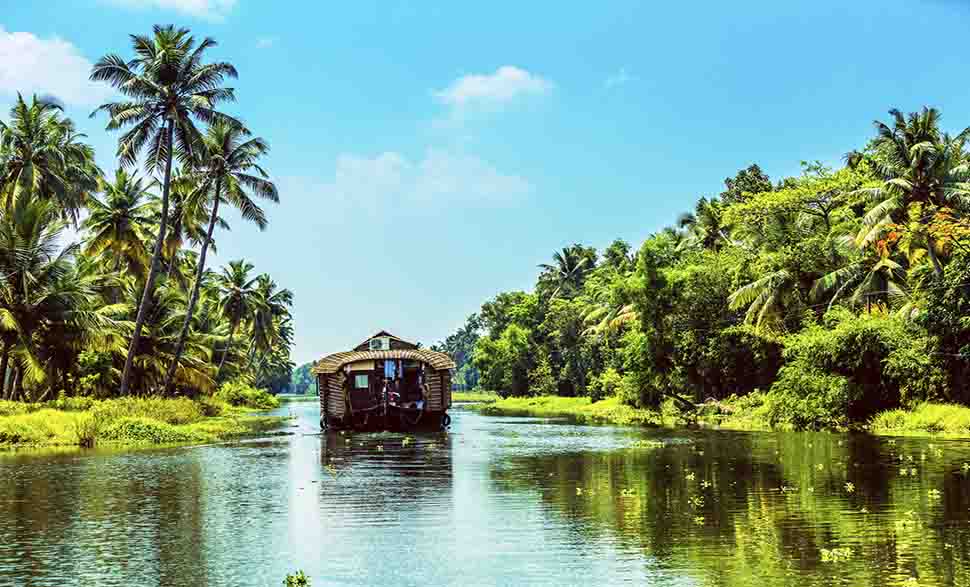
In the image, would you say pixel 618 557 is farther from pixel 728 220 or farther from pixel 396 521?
pixel 728 220

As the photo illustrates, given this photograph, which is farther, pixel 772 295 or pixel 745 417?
pixel 772 295

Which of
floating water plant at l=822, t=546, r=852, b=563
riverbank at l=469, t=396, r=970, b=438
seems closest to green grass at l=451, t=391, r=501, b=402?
riverbank at l=469, t=396, r=970, b=438

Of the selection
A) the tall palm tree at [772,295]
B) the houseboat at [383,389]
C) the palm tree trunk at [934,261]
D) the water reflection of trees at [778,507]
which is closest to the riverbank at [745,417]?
the tall palm tree at [772,295]

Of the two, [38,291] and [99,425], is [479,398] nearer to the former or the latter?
[38,291]

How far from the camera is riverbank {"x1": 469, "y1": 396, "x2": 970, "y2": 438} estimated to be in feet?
104

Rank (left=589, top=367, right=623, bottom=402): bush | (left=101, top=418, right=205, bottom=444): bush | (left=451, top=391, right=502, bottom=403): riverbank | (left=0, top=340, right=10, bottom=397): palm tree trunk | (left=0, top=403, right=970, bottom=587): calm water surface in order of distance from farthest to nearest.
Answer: (left=451, top=391, right=502, bottom=403): riverbank, (left=589, top=367, right=623, bottom=402): bush, (left=0, top=340, right=10, bottom=397): palm tree trunk, (left=101, top=418, right=205, bottom=444): bush, (left=0, top=403, right=970, bottom=587): calm water surface

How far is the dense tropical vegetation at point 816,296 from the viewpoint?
34.0 metres

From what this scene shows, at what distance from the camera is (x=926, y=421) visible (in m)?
32.4

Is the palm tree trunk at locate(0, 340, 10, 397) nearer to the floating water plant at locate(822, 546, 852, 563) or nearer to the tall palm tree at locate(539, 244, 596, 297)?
the floating water plant at locate(822, 546, 852, 563)

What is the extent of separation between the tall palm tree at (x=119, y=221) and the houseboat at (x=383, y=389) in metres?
13.4

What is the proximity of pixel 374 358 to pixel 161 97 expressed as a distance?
47.8ft

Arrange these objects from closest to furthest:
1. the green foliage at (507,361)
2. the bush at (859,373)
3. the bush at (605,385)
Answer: the bush at (859,373), the bush at (605,385), the green foliage at (507,361)

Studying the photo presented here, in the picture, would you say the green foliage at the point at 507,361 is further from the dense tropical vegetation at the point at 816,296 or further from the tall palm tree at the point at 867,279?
the tall palm tree at the point at 867,279

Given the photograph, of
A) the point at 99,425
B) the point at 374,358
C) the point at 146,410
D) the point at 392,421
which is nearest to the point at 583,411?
the point at 392,421
